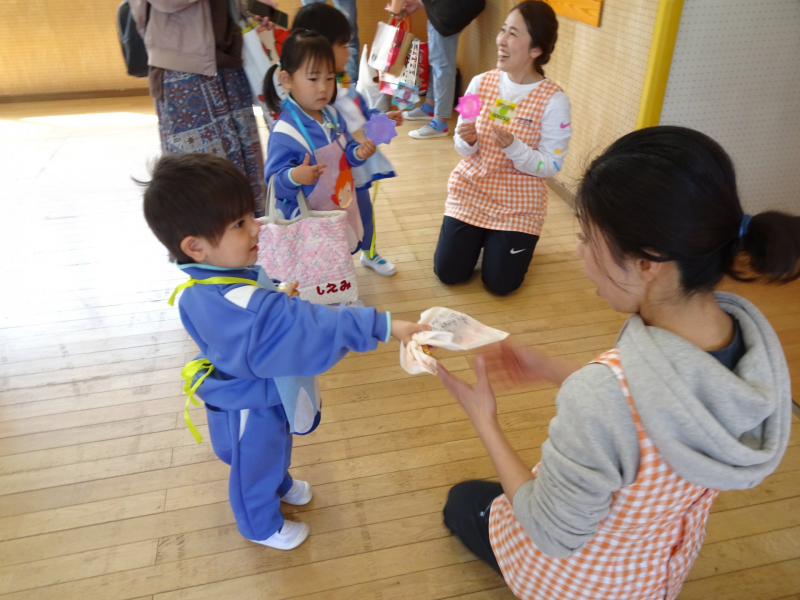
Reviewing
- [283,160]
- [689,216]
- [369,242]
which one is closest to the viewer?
[689,216]

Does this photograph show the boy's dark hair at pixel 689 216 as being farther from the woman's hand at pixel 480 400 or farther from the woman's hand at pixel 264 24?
the woman's hand at pixel 264 24

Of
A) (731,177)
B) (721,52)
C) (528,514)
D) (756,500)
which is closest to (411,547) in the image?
(528,514)

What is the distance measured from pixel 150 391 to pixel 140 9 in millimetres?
1402

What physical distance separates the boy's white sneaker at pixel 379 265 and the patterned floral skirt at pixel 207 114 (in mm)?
746

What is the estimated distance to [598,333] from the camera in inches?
91.9

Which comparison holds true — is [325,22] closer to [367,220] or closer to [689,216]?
[367,220]

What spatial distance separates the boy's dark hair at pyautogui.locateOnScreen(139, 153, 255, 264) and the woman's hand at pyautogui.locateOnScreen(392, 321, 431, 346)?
1.37ft

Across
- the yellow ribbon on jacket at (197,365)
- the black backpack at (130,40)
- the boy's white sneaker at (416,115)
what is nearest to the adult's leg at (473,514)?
the yellow ribbon on jacket at (197,365)

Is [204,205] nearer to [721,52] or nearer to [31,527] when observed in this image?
[31,527]

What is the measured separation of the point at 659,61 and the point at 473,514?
2.09 meters

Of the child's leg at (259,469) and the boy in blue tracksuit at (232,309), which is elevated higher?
the boy in blue tracksuit at (232,309)

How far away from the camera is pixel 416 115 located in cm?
492

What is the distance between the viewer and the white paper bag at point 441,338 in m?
1.17

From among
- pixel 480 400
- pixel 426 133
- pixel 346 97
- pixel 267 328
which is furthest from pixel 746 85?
pixel 267 328
